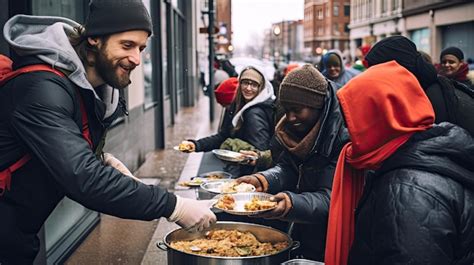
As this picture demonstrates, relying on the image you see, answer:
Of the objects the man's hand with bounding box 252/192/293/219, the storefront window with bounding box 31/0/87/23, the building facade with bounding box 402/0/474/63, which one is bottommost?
the man's hand with bounding box 252/192/293/219

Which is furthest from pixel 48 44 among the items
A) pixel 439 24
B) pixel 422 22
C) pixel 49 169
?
pixel 422 22

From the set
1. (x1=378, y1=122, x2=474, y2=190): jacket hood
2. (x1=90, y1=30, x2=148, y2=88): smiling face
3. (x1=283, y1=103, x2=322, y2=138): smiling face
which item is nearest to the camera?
(x1=378, y1=122, x2=474, y2=190): jacket hood

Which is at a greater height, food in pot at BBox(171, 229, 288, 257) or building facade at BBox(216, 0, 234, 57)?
building facade at BBox(216, 0, 234, 57)

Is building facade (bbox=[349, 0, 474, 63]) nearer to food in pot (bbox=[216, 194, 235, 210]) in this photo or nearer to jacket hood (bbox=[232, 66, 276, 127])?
jacket hood (bbox=[232, 66, 276, 127])

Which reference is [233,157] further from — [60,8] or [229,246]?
[60,8]

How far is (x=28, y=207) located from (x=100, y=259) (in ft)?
11.1

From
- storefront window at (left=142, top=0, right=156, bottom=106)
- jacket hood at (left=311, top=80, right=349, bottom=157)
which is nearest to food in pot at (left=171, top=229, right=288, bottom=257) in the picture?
jacket hood at (left=311, top=80, right=349, bottom=157)

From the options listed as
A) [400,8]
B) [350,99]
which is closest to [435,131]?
[350,99]

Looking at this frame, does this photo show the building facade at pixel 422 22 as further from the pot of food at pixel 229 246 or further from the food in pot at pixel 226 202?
the food in pot at pixel 226 202

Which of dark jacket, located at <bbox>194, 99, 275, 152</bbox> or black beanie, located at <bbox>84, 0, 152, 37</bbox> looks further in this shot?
dark jacket, located at <bbox>194, 99, 275, 152</bbox>

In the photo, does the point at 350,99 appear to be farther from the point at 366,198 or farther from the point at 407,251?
the point at 407,251

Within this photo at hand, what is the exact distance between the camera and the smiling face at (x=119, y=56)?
2.93 meters

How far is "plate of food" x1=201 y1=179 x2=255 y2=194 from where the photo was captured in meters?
3.92

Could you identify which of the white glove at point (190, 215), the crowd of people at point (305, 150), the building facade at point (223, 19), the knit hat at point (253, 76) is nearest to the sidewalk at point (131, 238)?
the knit hat at point (253, 76)
